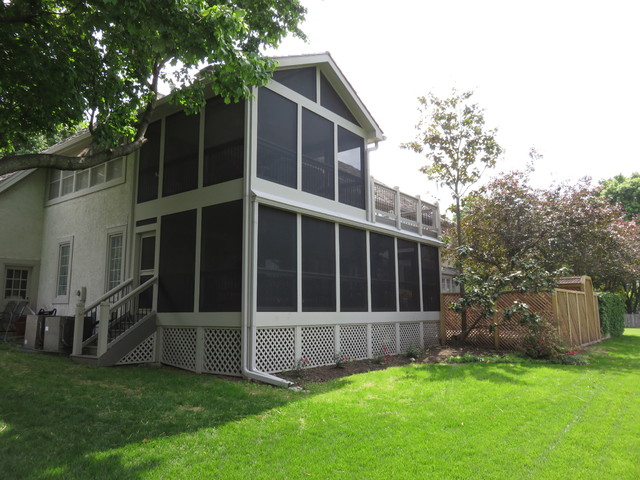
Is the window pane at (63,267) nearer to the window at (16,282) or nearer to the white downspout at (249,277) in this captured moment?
the window at (16,282)

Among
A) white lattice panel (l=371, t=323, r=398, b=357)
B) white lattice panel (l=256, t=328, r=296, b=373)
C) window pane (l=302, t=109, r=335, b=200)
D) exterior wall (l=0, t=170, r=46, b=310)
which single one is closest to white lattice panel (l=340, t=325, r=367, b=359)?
white lattice panel (l=371, t=323, r=398, b=357)

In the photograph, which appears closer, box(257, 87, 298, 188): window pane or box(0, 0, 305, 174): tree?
box(0, 0, 305, 174): tree

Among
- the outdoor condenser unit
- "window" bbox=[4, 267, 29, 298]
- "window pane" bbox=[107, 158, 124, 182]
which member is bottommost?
the outdoor condenser unit

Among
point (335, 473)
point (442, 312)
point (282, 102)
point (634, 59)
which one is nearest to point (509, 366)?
point (442, 312)

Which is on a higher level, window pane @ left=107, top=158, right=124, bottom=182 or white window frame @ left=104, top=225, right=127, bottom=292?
window pane @ left=107, top=158, right=124, bottom=182

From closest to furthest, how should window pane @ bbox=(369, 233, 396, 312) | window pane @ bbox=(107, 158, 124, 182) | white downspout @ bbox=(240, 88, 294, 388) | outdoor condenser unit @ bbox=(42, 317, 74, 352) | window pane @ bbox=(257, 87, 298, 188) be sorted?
white downspout @ bbox=(240, 88, 294, 388) < window pane @ bbox=(257, 87, 298, 188) < outdoor condenser unit @ bbox=(42, 317, 74, 352) < window pane @ bbox=(369, 233, 396, 312) < window pane @ bbox=(107, 158, 124, 182)

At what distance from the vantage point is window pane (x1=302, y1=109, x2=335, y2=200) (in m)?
10.8

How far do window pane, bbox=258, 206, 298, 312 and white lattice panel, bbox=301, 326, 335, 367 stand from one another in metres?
0.80

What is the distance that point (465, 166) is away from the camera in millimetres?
16219

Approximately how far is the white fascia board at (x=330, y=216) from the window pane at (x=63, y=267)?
830cm

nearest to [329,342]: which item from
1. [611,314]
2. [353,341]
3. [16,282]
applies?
[353,341]

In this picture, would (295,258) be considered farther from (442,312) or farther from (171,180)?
(442,312)

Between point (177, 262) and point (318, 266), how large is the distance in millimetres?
3273

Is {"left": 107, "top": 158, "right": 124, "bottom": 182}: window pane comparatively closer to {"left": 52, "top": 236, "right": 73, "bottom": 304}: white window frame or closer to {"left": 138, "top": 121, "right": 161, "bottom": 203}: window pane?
{"left": 138, "top": 121, "right": 161, "bottom": 203}: window pane
